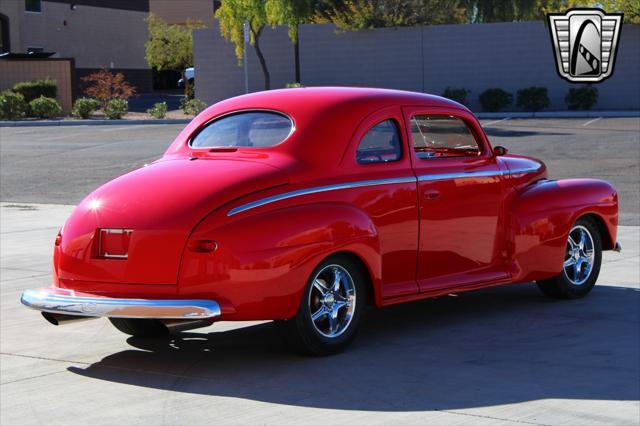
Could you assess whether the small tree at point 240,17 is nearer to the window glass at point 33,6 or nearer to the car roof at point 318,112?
the window glass at point 33,6

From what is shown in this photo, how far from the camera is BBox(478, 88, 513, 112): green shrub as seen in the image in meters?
36.4

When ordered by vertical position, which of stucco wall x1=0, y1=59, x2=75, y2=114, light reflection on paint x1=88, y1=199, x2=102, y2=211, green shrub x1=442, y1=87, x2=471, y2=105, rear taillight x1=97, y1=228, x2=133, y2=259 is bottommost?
rear taillight x1=97, y1=228, x2=133, y2=259

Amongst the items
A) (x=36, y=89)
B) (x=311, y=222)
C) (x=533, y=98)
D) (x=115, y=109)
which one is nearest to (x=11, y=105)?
(x=36, y=89)

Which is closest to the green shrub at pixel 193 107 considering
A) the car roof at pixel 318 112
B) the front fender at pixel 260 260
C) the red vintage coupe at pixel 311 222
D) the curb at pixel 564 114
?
the curb at pixel 564 114

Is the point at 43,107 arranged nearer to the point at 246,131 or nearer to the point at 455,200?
the point at 246,131

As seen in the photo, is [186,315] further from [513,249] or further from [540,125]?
[540,125]

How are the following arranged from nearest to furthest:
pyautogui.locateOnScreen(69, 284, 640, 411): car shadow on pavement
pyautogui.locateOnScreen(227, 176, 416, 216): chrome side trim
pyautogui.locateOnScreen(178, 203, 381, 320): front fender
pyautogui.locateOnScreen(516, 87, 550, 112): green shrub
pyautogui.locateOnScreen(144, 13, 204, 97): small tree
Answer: pyautogui.locateOnScreen(69, 284, 640, 411): car shadow on pavement, pyautogui.locateOnScreen(178, 203, 381, 320): front fender, pyautogui.locateOnScreen(227, 176, 416, 216): chrome side trim, pyautogui.locateOnScreen(516, 87, 550, 112): green shrub, pyautogui.locateOnScreen(144, 13, 204, 97): small tree

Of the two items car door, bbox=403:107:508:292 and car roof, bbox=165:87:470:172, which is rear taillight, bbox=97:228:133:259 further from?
car door, bbox=403:107:508:292

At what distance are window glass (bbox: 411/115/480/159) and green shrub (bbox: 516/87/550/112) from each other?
91.3 ft

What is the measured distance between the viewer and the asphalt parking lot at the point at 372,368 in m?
6.18

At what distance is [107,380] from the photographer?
275 inches

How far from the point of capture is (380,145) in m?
8.06

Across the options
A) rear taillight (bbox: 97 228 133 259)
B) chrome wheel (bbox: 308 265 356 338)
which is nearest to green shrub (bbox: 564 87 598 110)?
chrome wheel (bbox: 308 265 356 338)

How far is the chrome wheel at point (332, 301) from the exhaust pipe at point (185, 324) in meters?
0.69
